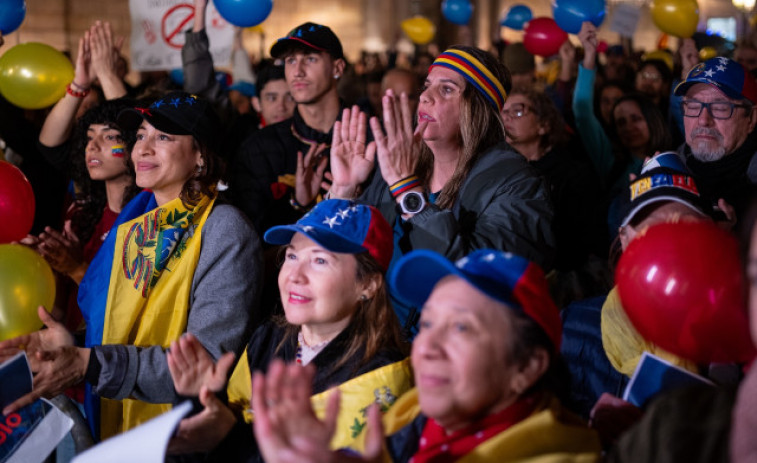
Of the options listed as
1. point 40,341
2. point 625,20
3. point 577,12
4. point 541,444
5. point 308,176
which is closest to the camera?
point 541,444

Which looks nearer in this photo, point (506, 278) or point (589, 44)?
point (506, 278)

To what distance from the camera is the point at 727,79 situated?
3.54 m

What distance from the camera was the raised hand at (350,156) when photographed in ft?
10.3

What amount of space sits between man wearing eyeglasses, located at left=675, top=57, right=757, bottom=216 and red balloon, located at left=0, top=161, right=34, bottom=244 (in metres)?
2.81

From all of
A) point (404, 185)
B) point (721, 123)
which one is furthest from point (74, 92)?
point (721, 123)

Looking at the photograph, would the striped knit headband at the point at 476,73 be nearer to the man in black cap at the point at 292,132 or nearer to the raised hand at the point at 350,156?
the raised hand at the point at 350,156

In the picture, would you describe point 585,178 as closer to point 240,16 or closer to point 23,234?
point 240,16

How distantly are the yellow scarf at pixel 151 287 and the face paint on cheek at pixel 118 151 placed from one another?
2.27 ft

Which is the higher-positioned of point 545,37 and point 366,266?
point 545,37

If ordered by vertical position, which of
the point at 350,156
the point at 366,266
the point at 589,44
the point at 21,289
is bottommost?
the point at 21,289

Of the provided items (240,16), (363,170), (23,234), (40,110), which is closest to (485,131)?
(363,170)

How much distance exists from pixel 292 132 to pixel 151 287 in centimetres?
146

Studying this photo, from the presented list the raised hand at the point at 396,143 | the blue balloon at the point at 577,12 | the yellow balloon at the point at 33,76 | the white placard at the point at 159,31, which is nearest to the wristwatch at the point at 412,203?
Result: the raised hand at the point at 396,143

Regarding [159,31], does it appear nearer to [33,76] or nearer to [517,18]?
[33,76]
